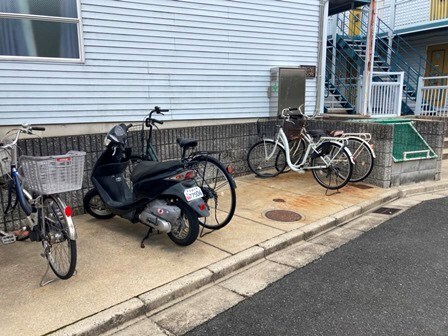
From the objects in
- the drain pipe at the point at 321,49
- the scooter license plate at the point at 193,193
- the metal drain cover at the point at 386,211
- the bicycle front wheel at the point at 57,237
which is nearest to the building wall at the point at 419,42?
the drain pipe at the point at 321,49

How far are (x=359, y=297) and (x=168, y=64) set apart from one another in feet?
15.4

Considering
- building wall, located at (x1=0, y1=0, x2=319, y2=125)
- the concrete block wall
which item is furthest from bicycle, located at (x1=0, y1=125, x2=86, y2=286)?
the concrete block wall

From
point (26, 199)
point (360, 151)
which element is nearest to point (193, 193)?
point (26, 199)

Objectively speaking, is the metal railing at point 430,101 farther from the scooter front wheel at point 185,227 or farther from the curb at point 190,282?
the scooter front wheel at point 185,227

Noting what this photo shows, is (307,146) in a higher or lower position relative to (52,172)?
lower

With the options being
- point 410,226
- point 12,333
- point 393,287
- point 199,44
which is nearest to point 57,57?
point 199,44

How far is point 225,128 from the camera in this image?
713 cm

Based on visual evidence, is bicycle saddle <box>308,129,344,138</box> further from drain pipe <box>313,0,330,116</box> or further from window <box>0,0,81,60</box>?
window <box>0,0,81,60</box>

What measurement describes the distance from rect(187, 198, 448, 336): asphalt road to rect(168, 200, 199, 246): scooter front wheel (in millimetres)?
971


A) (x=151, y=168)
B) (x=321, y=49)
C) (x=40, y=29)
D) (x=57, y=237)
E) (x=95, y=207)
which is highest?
(x=321, y=49)

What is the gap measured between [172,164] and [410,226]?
3421 mm

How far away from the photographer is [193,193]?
395 centimetres

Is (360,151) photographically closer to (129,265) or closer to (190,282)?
(190,282)

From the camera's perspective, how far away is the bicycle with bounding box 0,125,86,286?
10.6 feet
